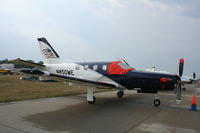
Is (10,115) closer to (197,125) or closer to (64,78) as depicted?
(64,78)

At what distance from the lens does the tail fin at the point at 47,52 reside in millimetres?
12984

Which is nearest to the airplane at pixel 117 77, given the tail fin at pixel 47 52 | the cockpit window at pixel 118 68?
the cockpit window at pixel 118 68

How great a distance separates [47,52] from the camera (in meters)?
13.3

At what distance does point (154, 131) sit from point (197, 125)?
1890 millimetres

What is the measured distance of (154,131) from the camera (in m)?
4.96

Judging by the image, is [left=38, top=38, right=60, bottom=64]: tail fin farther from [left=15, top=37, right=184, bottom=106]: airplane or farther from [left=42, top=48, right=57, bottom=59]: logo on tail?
[left=15, top=37, right=184, bottom=106]: airplane

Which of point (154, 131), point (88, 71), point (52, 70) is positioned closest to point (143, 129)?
point (154, 131)

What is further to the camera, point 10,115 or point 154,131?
point 10,115

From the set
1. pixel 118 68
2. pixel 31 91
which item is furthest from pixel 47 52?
pixel 118 68

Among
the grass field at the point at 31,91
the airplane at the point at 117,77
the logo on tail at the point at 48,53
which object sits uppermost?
the logo on tail at the point at 48,53

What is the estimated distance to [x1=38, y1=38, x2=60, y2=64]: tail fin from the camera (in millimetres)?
12984

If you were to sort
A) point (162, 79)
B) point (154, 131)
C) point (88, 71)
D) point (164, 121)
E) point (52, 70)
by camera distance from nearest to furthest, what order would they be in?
point (154, 131) → point (164, 121) → point (162, 79) → point (88, 71) → point (52, 70)

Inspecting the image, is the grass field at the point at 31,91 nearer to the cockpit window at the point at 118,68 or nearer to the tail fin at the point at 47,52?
the tail fin at the point at 47,52

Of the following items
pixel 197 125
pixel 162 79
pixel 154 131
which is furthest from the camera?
pixel 162 79
